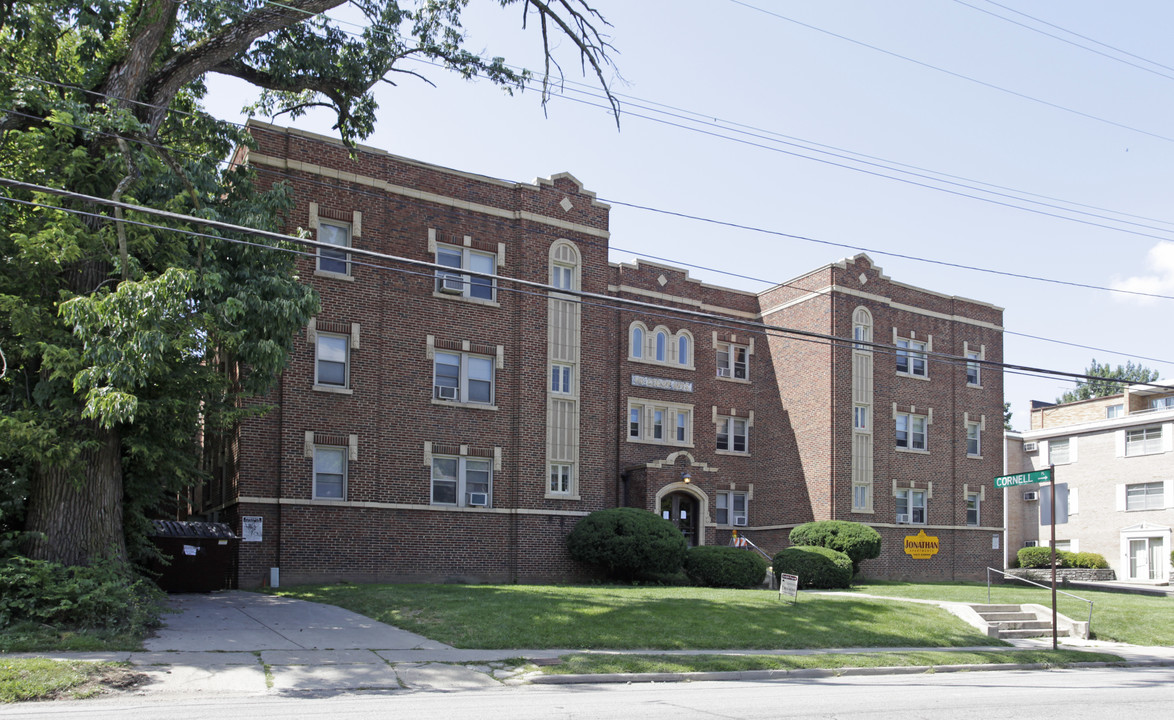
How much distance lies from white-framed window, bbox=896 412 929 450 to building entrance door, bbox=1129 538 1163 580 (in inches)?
670

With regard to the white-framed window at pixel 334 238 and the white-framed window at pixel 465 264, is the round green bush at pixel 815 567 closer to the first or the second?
the white-framed window at pixel 465 264

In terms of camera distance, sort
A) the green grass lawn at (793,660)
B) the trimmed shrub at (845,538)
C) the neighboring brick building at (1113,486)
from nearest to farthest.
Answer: the green grass lawn at (793,660) → the trimmed shrub at (845,538) → the neighboring brick building at (1113,486)

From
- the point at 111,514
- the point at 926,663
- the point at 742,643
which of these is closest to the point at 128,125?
the point at 111,514

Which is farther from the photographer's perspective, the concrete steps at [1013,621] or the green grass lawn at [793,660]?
the concrete steps at [1013,621]

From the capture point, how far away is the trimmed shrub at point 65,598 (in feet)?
45.1

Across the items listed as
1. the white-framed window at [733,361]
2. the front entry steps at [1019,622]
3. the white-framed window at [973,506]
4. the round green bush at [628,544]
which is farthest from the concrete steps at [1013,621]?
the white-framed window at [973,506]

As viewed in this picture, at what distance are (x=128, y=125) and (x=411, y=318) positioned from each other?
11430 millimetres

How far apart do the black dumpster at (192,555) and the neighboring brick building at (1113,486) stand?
3867 centimetres

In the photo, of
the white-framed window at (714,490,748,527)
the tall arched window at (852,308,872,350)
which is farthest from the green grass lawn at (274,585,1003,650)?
the tall arched window at (852,308,872,350)

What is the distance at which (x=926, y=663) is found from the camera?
16297 mm

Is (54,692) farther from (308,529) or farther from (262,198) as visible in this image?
(308,529)

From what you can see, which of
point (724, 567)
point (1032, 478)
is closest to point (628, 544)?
point (724, 567)

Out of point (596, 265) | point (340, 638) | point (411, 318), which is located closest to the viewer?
point (340, 638)

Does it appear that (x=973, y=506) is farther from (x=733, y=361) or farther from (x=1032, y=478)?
(x=1032, y=478)
